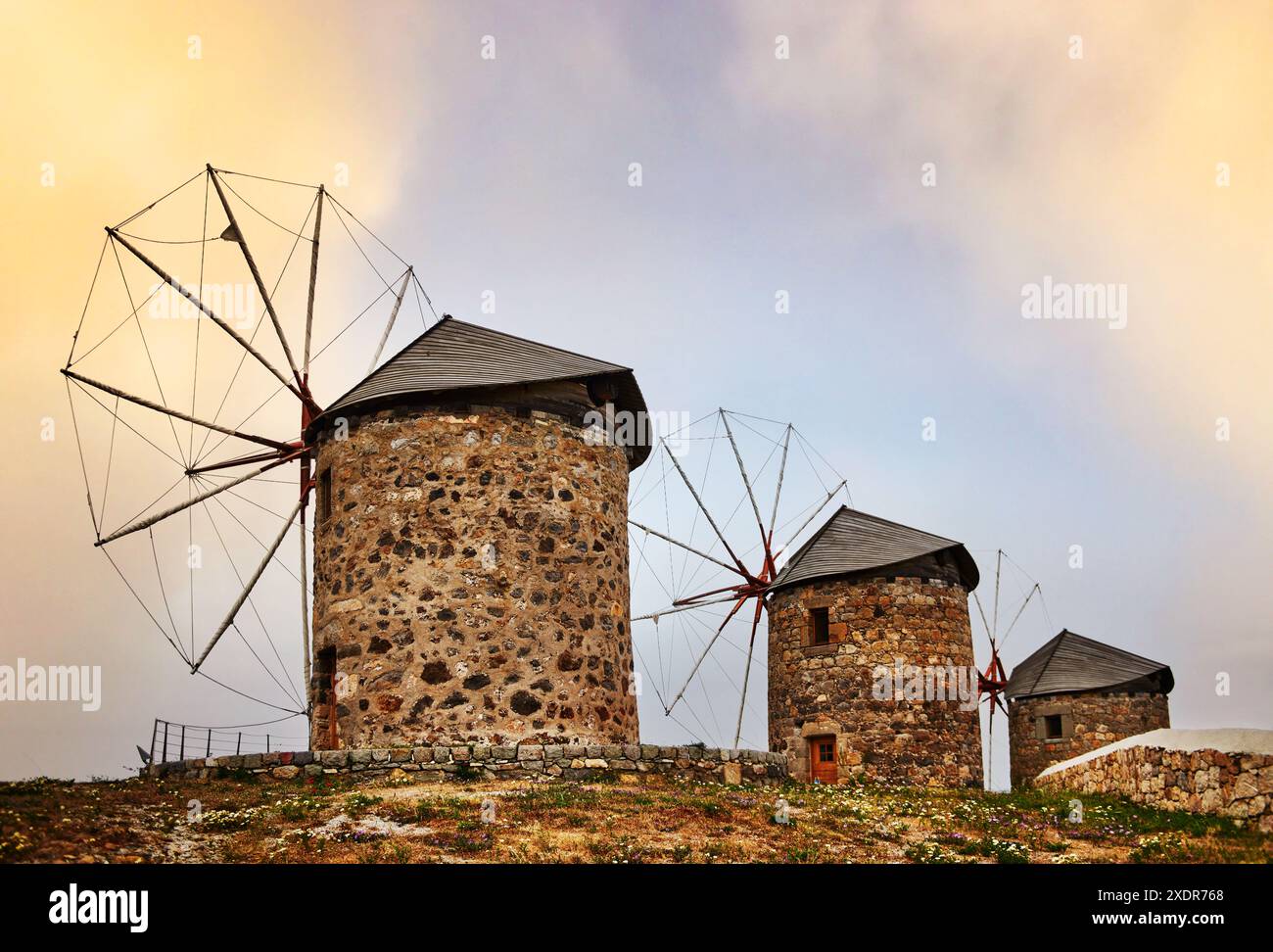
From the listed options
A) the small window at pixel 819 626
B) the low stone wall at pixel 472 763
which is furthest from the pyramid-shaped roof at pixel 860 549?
the low stone wall at pixel 472 763

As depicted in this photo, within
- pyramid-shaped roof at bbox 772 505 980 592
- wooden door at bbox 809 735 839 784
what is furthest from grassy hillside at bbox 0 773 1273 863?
pyramid-shaped roof at bbox 772 505 980 592

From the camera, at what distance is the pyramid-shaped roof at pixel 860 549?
2627 cm

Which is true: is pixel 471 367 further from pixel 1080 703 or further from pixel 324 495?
pixel 1080 703

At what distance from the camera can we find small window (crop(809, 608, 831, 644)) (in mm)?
26580

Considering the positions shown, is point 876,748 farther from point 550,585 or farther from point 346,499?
point 346,499

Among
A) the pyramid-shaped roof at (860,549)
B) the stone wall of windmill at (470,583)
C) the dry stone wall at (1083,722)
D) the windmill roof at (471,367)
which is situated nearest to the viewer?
the stone wall of windmill at (470,583)

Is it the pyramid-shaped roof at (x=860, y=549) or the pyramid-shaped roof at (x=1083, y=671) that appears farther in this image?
the pyramid-shaped roof at (x=1083, y=671)

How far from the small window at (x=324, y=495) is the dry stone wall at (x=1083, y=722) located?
2226cm

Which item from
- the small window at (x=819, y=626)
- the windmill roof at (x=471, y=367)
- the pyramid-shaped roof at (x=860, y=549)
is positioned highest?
the windmill roof at (x=471, y=367)

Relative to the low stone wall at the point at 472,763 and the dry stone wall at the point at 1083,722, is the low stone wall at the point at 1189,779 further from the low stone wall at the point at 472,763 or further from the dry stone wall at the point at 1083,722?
the dry stone wall at the point at 1083,722

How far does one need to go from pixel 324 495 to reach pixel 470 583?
3.51 meters

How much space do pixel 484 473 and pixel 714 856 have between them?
301 inches

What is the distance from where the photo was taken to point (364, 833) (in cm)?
1152
